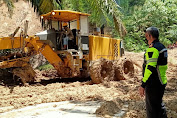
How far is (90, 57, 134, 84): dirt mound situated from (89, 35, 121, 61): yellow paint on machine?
0.25 m

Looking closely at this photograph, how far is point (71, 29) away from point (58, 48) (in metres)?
1.03

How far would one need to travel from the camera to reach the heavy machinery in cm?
775

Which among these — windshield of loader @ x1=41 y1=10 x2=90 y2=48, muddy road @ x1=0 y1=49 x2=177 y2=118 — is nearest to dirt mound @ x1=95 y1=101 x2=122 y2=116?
muddy road @ x1=0 y1=49 x2=177 y2=118

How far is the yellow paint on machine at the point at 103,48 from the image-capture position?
856cm

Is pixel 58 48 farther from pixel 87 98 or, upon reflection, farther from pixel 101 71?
pixel 87 98

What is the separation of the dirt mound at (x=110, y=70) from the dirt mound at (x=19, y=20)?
947cm

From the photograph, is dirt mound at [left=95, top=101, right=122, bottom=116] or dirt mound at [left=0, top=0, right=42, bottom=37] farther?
dirt mound at [left=0, top=0, right=42, bottom=37]

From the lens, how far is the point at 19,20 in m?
18.4

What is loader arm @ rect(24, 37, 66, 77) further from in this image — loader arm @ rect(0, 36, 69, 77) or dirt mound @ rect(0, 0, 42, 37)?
dirt mound @ rect(0, 0, 42, 37)

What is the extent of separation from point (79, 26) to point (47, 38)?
1.38 metres

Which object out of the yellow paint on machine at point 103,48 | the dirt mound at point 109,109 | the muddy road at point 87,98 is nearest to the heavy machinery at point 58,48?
the yellow paint on machine at point 103,48

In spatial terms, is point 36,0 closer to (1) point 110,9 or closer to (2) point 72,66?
(1) point 110,9

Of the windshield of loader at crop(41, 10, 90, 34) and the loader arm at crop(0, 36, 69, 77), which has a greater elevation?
the windshield of loader at crop(41, 10, 90, 34)

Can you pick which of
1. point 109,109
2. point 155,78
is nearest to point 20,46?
point 109,109
